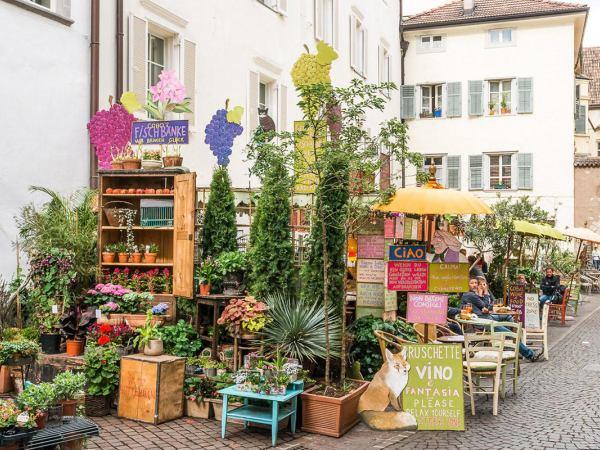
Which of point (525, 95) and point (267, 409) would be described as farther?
point (525, 95)

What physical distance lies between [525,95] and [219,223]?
61.8 ft

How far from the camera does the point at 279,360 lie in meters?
7.23

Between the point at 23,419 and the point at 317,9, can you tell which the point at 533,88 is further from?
the point at 23,419

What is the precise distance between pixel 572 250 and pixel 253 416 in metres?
23.5

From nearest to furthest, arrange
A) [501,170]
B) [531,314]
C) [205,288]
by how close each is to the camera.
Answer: [205,288] < [531,314] < [501,170]

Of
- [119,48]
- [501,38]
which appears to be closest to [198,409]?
[119,48]

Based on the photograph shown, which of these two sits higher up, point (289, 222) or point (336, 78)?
point (336, 78)

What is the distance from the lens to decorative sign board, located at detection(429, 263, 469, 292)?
29.0 ft

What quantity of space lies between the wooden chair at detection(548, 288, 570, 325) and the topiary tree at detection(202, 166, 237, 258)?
9.62 m

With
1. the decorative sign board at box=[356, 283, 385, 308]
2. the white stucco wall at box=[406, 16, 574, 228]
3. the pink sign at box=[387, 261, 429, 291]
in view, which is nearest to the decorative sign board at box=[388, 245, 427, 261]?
the pink sign at box=[387, 261, 429, 291]

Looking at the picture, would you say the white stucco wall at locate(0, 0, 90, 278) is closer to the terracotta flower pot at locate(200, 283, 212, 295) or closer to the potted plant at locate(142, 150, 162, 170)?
the potted plant at locate(142, 150, 162, 170)

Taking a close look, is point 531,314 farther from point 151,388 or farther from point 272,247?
point 151,388

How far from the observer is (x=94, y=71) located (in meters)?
10.8

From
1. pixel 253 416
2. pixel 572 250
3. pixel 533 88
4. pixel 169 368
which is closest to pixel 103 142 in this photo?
pixel 169 368
